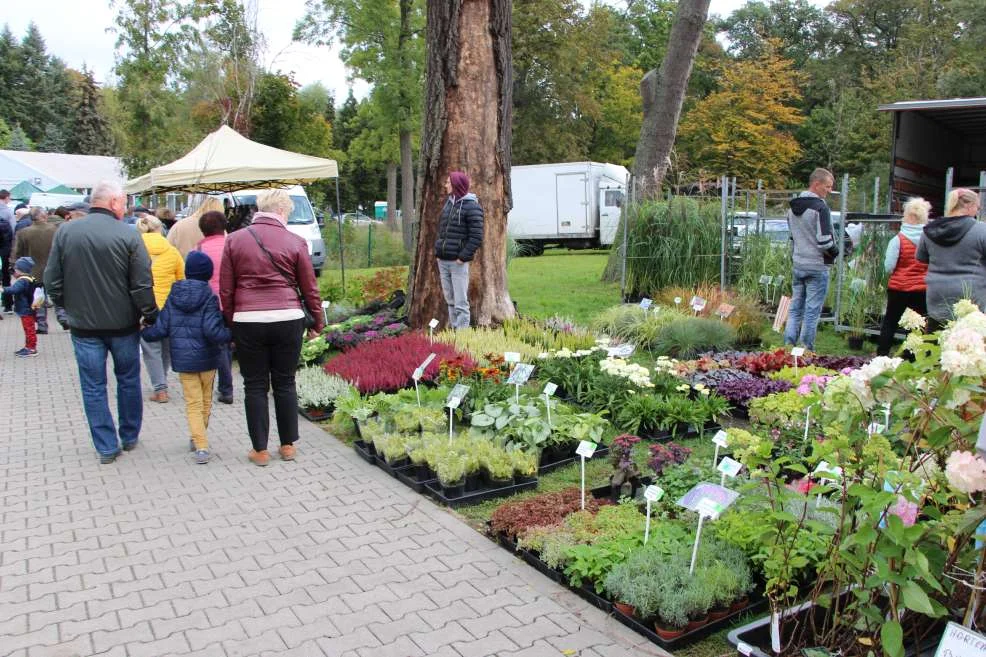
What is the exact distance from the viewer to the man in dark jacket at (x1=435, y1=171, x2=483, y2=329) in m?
8.13

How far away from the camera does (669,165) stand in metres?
14.9

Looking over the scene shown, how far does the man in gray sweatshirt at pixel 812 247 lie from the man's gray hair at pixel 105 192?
6.30 m

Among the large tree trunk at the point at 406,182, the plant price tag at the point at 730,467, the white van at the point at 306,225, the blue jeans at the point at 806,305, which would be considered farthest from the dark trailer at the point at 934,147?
the large tree trunk at the point at 406,182

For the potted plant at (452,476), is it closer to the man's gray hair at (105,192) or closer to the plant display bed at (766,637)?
the plant display bed at (766,637)

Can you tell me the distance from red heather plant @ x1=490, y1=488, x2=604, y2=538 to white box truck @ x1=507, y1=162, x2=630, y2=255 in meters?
22.4

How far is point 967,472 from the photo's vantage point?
6.55 ft

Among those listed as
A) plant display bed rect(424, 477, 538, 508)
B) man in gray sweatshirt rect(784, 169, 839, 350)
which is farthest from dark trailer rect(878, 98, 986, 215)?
plant display bed rect(424, 477, 538, 508)

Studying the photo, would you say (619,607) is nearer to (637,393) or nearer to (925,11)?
(637,393)

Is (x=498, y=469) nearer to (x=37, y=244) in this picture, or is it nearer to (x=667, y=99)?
(x=37, y=244)

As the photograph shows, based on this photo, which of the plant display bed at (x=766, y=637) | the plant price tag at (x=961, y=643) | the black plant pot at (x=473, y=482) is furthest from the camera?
the black plant pot at (x=473, y=482)

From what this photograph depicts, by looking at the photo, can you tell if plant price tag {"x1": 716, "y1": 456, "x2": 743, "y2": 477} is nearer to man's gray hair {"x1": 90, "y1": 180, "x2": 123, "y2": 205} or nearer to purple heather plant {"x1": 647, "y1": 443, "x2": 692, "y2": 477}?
purple heather plant {"x1": 647, "y1": 443, "x2": 692, "y2": 477}

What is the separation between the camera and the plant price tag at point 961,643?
209cm

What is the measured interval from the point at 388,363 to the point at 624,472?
3199 mm

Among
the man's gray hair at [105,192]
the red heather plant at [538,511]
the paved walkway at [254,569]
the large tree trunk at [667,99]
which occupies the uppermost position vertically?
the large tree trunk at [667,99]
